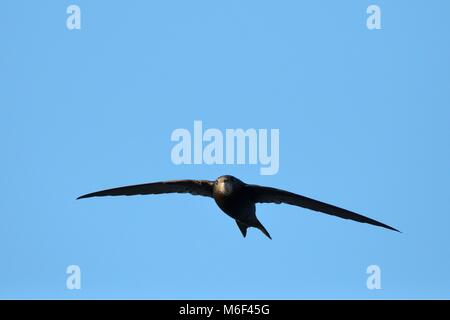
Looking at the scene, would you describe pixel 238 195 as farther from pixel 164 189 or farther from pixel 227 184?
pixel 164 189

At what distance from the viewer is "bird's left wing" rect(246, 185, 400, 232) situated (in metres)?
19.4

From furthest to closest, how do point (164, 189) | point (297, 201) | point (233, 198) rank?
point (164, 189) → point (297, 201) → point (233, 198)

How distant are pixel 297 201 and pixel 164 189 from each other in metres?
2.79

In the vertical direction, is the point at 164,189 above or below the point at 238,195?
above

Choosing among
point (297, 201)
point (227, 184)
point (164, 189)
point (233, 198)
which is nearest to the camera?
point (227, 184)

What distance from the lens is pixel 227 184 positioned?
18.6 meters

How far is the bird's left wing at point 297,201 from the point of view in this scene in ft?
63.6

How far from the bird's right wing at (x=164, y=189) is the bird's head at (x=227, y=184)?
3.26ft

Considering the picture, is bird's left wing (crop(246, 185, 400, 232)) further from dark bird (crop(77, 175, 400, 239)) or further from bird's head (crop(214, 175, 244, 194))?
bird's head (crop(214, 175, 244, 194))

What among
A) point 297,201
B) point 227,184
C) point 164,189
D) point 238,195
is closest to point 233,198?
point 238,195

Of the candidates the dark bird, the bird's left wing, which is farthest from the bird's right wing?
the bird's left wing

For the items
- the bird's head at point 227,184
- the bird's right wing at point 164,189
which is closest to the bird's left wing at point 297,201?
the bird's head at point 227,184

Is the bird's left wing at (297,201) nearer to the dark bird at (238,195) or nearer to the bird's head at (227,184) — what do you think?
the dark bird at (238,195)

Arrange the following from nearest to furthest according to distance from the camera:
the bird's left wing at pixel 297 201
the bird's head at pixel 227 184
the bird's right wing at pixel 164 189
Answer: the bird's head at pixel 227 184, the bird's left wing at pixel 297 201, the bird's right wing at pixel 164 189
